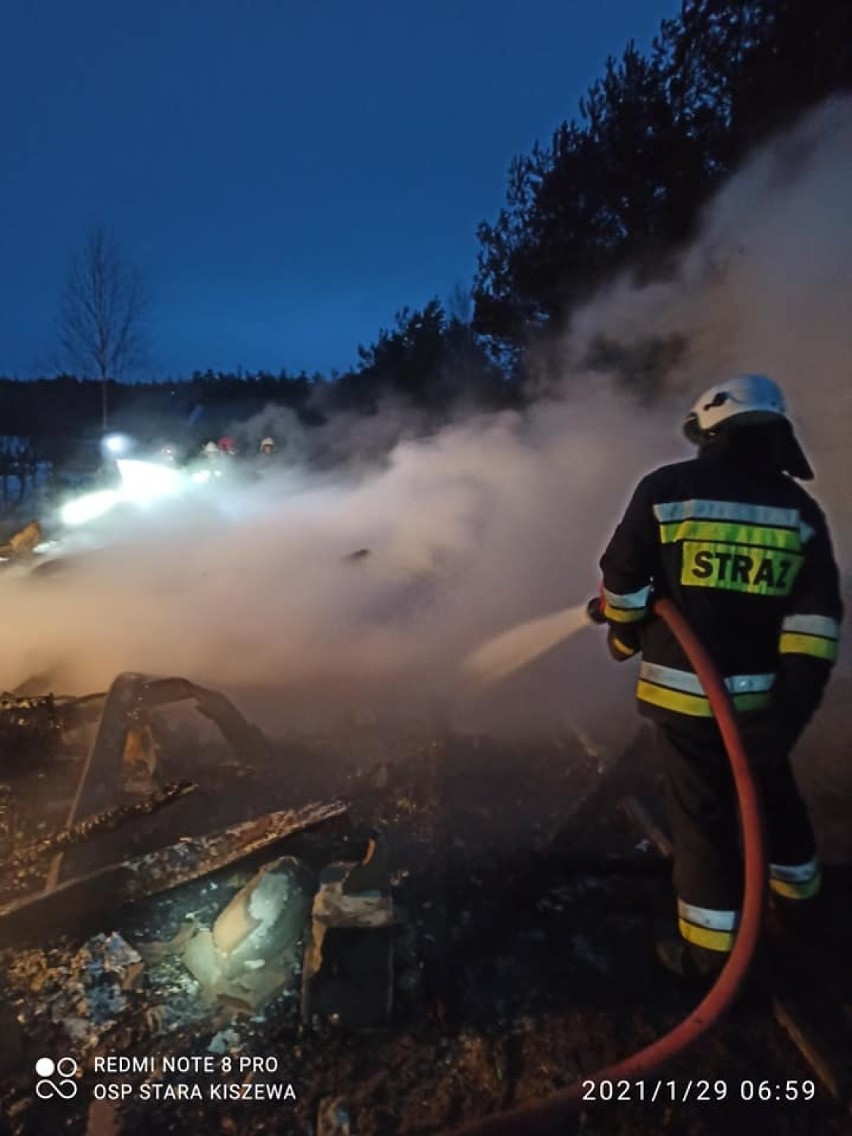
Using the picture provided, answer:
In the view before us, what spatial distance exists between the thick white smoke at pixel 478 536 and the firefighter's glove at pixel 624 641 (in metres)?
2.23

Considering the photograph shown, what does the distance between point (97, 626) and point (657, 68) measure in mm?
8985

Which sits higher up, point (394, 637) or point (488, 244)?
point (488, 244)

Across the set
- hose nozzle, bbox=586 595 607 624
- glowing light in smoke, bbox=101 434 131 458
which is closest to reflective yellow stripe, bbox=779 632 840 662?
hose nozzle, bbox=586 595 607 624

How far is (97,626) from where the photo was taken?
19.7 ft

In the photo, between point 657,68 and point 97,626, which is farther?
point 657,68

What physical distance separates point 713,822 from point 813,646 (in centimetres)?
67

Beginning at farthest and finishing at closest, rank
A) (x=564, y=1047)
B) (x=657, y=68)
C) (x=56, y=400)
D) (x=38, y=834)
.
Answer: (x=56, y=400), (x=657, y=68), (x=38, y=834), (x=564, y=1047)

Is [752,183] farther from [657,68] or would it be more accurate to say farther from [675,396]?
[657,68]

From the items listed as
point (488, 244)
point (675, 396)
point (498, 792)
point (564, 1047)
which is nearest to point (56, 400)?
point (488, 244)

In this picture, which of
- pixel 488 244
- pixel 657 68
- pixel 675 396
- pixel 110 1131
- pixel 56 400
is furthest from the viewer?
pixel 56 400

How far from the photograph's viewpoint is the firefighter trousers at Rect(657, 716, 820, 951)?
7.82 ft

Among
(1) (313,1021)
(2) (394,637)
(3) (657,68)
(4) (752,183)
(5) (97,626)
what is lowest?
(1) (313,1021)
